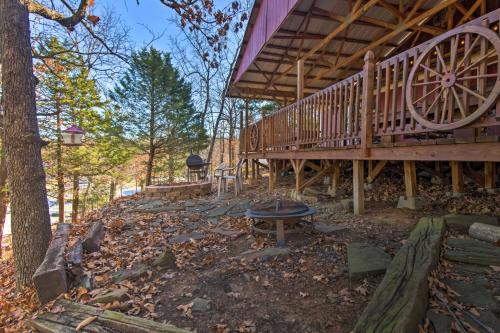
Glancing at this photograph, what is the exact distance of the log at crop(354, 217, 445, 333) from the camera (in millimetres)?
1614

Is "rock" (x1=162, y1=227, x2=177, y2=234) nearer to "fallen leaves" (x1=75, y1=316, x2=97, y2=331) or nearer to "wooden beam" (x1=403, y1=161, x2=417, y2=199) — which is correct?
"fallen leaves" (x1=75, y1=316, x2=97, y2=331)

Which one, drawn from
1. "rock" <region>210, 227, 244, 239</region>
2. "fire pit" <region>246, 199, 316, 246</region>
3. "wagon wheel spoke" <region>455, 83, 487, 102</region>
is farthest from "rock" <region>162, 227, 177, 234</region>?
"wagon wheel spoke" <region>455, 83, 487, 102</region>

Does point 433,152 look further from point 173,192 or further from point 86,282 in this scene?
point 173,192

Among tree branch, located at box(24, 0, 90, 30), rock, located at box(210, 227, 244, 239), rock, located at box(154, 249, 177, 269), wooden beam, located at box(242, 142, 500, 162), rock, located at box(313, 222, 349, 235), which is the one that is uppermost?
tree branch, located at box(24, 0, 90, 30)

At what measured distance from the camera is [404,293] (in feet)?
6.07

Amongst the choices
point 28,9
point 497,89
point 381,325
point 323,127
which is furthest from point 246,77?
point 381,325

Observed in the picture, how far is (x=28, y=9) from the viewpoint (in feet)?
12.6

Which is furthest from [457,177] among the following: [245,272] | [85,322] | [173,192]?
[173,192]

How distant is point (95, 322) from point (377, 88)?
12.7 ft

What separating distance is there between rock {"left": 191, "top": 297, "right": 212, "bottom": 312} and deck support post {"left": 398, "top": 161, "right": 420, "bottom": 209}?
11.5ft

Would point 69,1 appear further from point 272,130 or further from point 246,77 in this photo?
point 246,77

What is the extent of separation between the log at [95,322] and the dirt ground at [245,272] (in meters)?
0.15

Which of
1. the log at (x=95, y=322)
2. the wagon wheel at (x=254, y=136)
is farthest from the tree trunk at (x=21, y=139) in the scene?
the wagon wheel at (x=254, y=136)

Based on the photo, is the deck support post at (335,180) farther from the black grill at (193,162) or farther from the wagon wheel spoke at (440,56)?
the black grill at (193,162)
